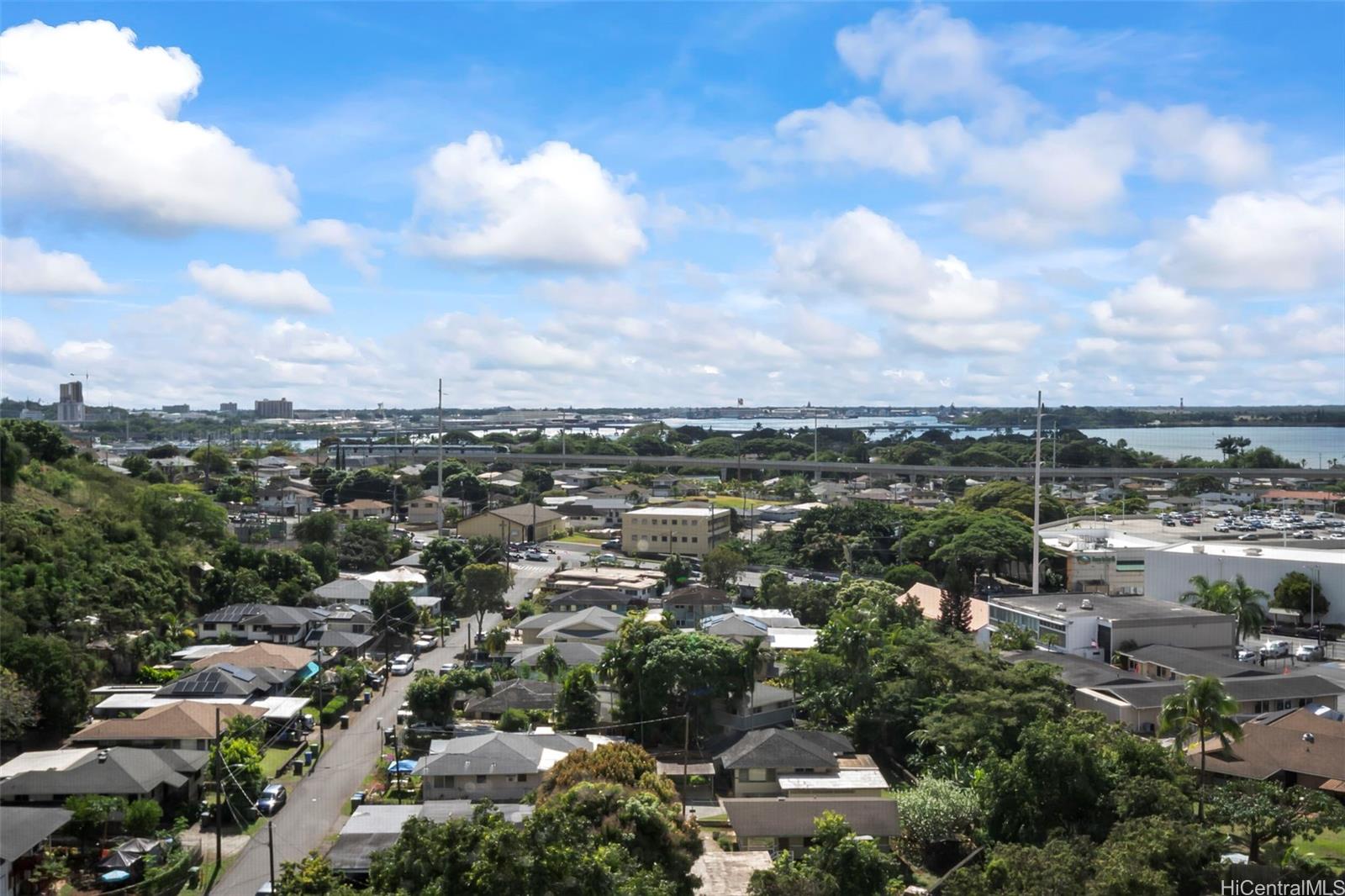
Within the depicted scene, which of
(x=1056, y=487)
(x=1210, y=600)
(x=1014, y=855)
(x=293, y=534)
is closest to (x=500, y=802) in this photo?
(x=1014, y=855)

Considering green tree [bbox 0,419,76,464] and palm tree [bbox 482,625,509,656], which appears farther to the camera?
green tree [bbox 0,419,76,464]

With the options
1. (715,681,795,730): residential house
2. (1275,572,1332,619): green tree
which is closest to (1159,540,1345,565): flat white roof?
(1275,572,1332,619): green tree

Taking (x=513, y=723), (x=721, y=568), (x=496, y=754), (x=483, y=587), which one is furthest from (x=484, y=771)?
(x=721, y=568)

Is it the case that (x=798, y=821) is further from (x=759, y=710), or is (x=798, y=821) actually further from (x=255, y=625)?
(x=255, y=625)

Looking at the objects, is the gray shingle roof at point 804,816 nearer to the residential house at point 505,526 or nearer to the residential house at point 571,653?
the residential house at point 571,653

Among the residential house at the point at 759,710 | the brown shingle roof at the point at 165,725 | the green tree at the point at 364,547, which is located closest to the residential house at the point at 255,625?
the brown shingle roof at the point at 165,725

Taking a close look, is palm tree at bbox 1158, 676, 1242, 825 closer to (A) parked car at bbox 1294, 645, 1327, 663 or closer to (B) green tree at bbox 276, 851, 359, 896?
(B) green tree at bbox 276, 851, 359, 896

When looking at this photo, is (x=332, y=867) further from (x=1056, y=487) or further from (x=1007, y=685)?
(x=1056, y=487)
